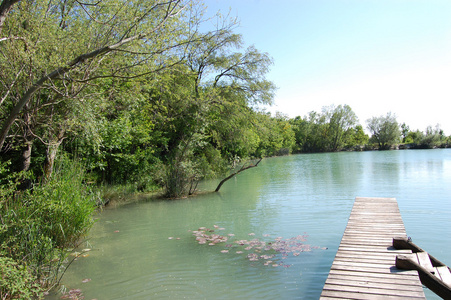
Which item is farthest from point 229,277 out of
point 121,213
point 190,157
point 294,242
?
point 190,157

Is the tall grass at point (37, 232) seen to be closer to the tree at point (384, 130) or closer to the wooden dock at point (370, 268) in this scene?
the wooden dock at point (370, 268)

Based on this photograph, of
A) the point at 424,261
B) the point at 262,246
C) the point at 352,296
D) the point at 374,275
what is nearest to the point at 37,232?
the point at 262,246

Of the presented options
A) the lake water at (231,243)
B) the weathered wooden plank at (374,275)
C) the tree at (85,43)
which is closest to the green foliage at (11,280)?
the lake water at (231,243)

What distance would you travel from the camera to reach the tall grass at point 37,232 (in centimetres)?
429

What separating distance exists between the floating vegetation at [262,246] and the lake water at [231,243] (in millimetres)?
42

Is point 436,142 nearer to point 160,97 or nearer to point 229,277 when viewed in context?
point 160,97

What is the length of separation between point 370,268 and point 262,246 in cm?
315

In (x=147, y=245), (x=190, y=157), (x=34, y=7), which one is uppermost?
(x=34, y=7)

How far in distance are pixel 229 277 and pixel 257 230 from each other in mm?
3374

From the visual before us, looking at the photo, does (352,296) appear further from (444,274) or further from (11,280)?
(11,280)

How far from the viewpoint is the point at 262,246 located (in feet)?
24.1

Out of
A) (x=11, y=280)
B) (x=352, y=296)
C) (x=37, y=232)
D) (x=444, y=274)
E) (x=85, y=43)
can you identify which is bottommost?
(x=444, y=274)

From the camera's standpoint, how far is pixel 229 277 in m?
5.67

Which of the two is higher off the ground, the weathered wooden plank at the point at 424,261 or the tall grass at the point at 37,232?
the tall grass at the point at 37,232
